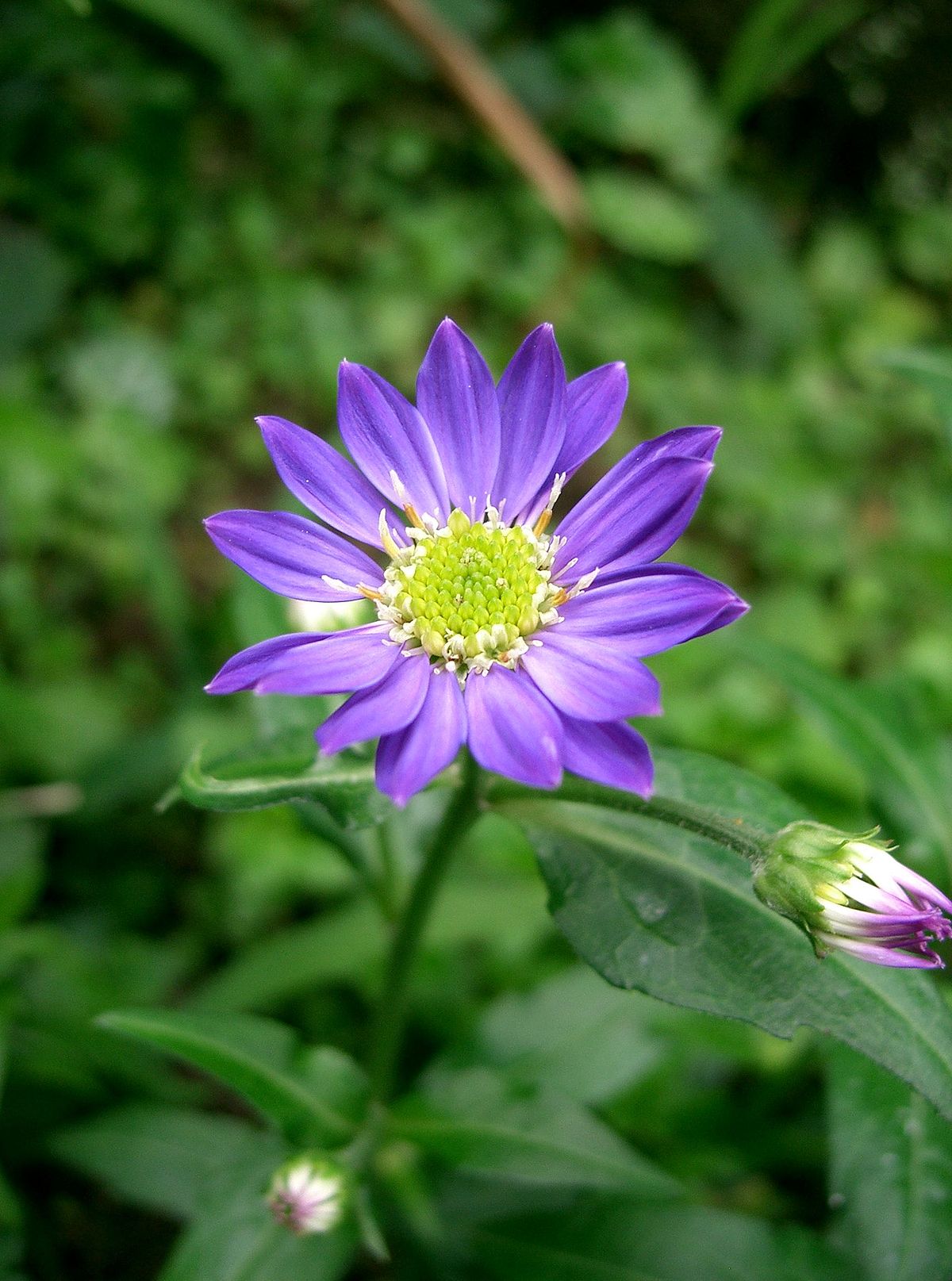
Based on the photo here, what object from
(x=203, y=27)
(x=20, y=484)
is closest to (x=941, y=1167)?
(x=20, y=484)

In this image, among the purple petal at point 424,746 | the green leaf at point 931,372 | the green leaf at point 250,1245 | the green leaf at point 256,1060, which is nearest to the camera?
the purple petal at point 424,746

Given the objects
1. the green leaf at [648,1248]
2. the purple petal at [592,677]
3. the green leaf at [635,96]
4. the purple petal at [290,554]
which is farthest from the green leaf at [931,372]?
the green leaf at [635,96]

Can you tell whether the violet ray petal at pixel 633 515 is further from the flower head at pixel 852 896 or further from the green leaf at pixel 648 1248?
the green leaf at pixel 648 1248

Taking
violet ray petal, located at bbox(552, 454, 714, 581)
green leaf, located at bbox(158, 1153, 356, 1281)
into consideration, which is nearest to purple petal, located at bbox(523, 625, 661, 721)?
violet ray petal, located at bbox(552, 454, 714, 581)

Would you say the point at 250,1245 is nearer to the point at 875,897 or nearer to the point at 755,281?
the point at 875,897

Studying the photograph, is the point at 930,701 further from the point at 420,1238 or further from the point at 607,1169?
the point at 420,1238
